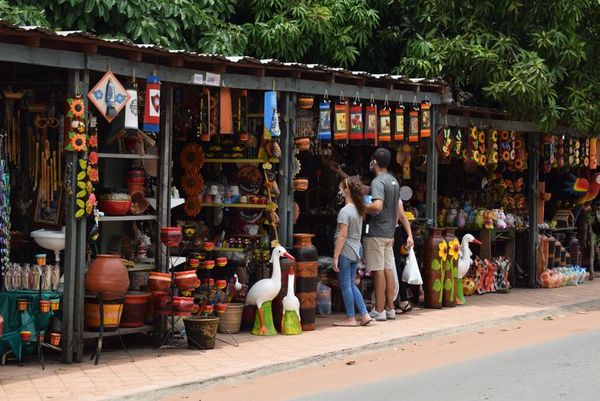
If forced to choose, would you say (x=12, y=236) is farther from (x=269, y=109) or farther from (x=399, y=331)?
(x=399, y=331)

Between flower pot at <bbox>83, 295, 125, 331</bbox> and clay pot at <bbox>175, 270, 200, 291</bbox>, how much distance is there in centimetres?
74

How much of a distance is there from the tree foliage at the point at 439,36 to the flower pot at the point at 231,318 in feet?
16.0

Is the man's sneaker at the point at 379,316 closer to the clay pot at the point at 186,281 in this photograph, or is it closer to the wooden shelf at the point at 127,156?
the clay pot at the point at 186,281

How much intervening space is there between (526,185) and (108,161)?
9245 mm

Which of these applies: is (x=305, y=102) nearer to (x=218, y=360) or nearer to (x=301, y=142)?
(x=301, y=142)

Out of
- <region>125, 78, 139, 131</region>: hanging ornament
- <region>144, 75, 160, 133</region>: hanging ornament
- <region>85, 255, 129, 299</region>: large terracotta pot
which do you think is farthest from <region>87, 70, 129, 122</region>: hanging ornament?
<region>85, 255, 129, 299</region>: large terracotta pot

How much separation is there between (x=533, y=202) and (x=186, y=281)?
28.9 feet

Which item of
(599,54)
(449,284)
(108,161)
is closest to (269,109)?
(108,161)

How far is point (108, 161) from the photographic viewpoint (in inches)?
484

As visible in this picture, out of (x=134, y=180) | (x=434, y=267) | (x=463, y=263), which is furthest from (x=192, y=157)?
(x=463, y=263)

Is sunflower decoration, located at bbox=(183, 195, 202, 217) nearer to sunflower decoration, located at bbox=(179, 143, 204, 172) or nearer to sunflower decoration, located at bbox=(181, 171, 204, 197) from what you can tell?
sunflower decoration, located at bbox=(181, 171, 204, 197)

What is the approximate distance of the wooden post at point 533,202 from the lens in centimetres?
1791

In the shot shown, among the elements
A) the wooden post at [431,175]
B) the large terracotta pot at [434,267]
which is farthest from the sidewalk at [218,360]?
the wooden post at [431,175]

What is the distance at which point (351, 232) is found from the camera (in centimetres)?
1271
